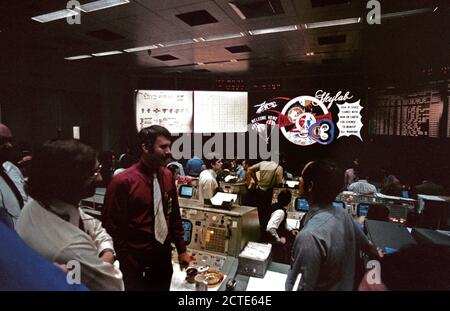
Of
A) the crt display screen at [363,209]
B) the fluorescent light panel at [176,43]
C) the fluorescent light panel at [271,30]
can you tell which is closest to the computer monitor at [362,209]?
the crt display screen at [363,209]

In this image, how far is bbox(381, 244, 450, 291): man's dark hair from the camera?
872 mm

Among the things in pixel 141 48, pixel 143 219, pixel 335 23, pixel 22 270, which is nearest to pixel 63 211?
pixel 22 270

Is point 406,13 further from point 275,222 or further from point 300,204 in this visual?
point 275,222

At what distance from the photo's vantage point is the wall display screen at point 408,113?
4.74 metres

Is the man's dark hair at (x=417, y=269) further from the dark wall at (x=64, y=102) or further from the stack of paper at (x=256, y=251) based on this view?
the dark wall at (x=64, y=102)

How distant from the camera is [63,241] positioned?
94cm

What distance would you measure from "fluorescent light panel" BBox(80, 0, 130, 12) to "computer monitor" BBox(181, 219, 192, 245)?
8.65 ft

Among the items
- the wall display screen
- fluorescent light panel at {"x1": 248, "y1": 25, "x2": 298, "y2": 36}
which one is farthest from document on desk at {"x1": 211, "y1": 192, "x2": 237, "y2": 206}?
the wall display screen

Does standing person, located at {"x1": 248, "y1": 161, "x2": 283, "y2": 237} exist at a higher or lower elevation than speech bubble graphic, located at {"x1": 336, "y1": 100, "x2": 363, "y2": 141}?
lower

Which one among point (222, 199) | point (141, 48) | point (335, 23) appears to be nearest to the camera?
point (222, 199)

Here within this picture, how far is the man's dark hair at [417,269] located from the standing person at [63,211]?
1.06 meters

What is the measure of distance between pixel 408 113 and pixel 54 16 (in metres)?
6.84

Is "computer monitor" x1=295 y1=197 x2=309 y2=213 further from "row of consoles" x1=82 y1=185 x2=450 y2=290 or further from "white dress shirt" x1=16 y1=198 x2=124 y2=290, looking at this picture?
"white dress shirt" x1=16 y1=198 x2=124 y2=290

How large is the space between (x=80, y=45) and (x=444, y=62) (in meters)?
6.66
